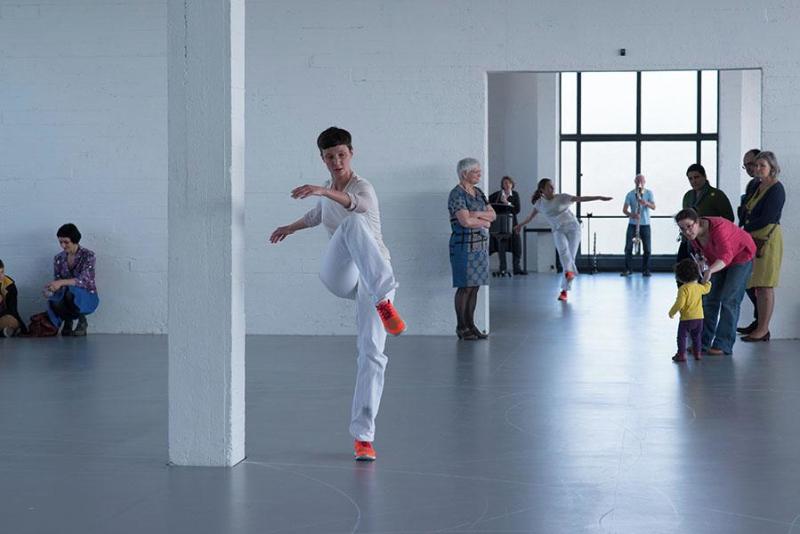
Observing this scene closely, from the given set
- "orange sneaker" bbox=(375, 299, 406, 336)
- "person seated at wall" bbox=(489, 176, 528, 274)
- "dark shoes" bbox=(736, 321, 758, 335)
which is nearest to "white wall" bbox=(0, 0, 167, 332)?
"dark shoes" bbox=(736, 321, 758, 335)

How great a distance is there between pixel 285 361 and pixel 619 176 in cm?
1256

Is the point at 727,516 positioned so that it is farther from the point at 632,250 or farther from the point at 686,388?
the point at 632,250

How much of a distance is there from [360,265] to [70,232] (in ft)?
18.4

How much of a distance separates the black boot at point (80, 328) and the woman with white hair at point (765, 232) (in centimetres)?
571

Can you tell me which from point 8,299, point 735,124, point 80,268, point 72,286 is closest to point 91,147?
point 80,268

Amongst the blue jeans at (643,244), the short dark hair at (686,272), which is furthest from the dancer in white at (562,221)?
the short dark hair at (686,272)

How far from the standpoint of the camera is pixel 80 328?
9.89 m

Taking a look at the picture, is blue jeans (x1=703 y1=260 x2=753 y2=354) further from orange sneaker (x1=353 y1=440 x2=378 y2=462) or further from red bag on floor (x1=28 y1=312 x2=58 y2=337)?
red bag on floor (x1=28 y1=312 x2=58 y2=337)

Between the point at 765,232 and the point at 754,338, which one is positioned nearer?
the point at 765,232

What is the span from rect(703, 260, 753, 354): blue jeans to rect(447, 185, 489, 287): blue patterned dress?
187 cm

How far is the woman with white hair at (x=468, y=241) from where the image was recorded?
362 inches

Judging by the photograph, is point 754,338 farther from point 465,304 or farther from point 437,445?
point 437,445

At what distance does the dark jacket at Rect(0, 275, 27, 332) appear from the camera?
9.86 metres

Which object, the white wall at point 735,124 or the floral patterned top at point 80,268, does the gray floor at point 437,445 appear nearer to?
the floral patterned top at point 80,268
